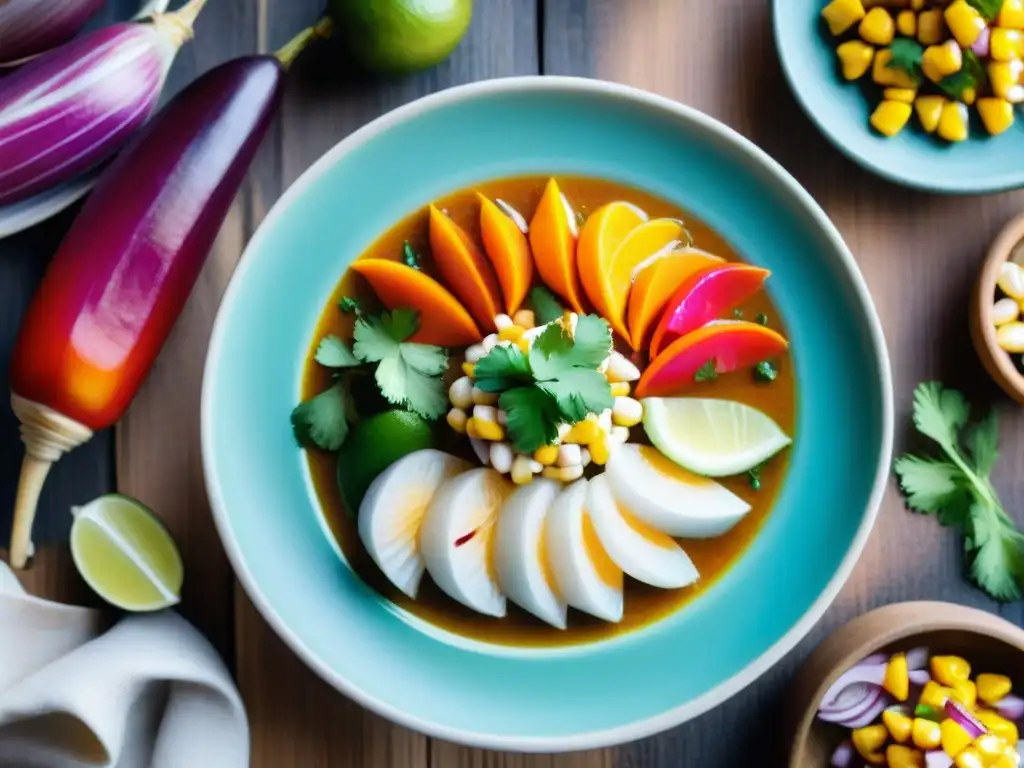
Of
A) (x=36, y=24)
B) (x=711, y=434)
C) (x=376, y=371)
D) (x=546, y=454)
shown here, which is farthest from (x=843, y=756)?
(x=36, y=24)

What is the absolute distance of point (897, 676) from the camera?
1354 millimetres

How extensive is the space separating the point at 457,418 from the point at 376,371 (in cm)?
12

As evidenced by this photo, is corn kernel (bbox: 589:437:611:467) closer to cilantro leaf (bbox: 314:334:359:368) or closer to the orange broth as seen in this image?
the orange broth

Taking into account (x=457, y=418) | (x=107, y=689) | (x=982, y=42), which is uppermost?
(x=982, y=42)

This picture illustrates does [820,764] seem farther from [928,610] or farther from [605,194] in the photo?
[605,194]

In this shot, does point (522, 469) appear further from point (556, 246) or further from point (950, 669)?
point (950, 669)

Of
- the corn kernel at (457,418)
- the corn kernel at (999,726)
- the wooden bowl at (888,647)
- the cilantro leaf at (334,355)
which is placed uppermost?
the cilantro leaf at (334,355)

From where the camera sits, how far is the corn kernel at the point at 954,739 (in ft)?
4.27

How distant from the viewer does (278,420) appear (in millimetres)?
1300

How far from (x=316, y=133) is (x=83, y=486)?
0.58 metres

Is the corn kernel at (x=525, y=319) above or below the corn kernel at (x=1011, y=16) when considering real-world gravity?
below

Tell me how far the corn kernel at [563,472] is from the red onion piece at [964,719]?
587 mm

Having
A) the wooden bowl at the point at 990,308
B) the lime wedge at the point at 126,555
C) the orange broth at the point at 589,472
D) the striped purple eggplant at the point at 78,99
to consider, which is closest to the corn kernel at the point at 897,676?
the orange broth at the point at 589,472

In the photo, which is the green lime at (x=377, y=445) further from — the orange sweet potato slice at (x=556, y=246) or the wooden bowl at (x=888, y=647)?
the wooden bowl at (x=888, y=647)
